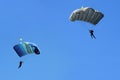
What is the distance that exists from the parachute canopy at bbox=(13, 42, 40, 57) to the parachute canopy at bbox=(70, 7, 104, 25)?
6.20m

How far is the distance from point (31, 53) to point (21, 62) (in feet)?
5.79

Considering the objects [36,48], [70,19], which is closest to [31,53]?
[36,48]

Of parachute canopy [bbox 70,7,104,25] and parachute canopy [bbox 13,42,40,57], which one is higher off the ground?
parachute canopy [bbox 70,7,104,25]

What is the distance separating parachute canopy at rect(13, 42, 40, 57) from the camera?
68.7 m

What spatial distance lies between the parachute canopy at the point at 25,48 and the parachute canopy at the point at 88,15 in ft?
20.3

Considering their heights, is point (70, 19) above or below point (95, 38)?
above

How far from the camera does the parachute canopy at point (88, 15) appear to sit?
222 feet

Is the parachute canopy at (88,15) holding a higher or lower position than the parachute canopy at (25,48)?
higher

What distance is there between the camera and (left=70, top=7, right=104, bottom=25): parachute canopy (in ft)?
222

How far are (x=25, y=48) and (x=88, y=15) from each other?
9.30 m

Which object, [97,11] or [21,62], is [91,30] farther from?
[21,62]

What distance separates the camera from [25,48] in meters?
69.2

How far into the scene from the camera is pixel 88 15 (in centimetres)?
6769

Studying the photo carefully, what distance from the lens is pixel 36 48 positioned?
68.6 meters
